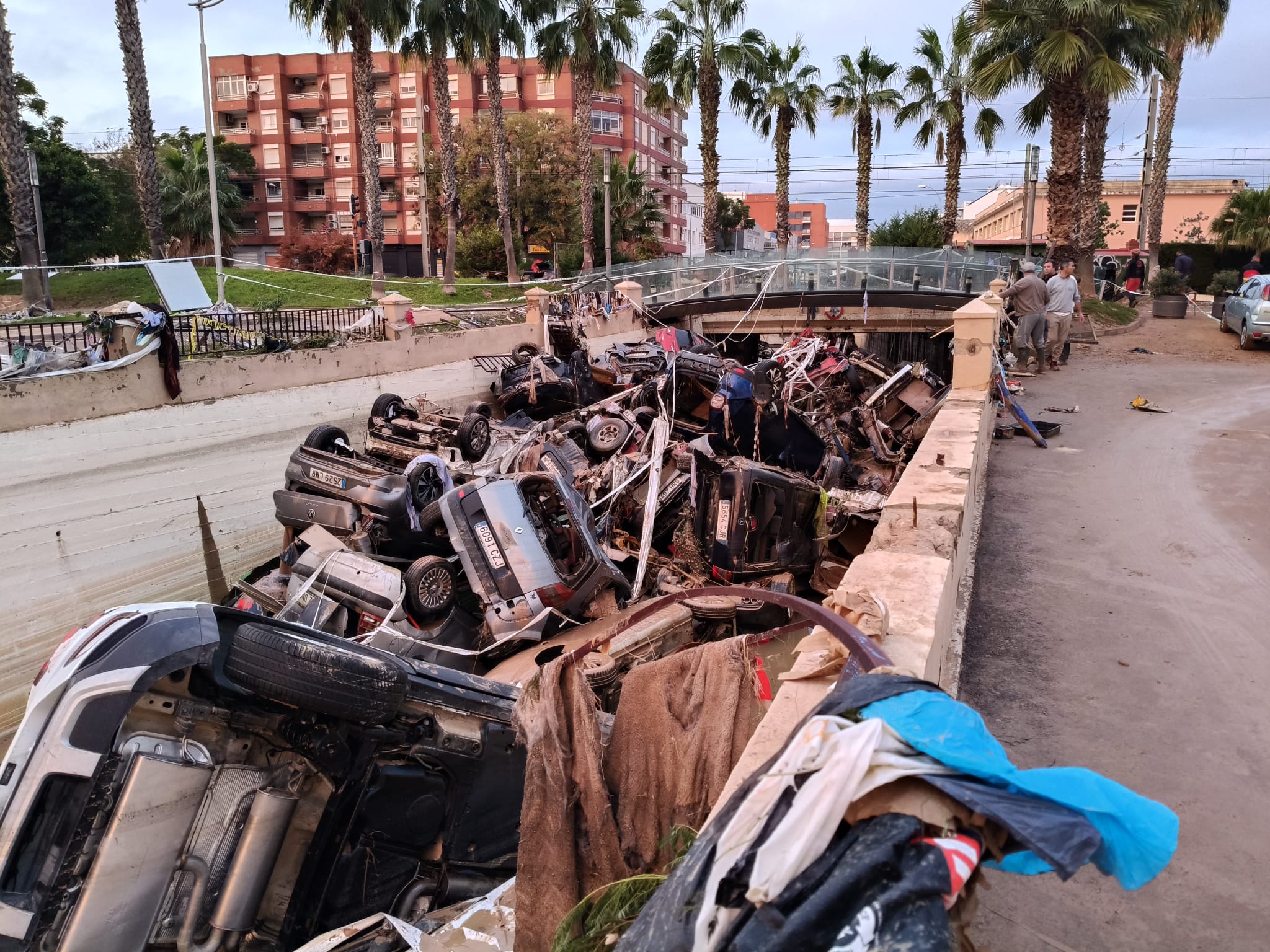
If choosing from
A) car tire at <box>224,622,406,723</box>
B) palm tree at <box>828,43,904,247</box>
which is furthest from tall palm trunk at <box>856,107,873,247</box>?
car tire at <box>224,622,406,723</box>

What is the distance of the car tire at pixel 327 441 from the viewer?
33.1ft

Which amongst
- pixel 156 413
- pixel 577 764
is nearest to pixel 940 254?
pixel 156 413

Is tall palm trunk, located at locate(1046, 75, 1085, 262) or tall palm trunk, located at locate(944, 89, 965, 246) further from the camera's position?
tall palm trunk, located at locate(944, 89, 965, 246)

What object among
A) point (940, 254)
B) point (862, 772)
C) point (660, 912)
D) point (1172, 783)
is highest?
point (940, 254)

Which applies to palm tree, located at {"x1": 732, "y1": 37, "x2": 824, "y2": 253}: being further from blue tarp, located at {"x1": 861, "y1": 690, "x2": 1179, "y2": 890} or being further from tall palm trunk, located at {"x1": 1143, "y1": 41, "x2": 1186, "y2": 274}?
blue tarp, located at {"x1": 861, "y1": 690, "x2": 1179, "y2": 890}

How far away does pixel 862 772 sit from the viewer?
1.79m

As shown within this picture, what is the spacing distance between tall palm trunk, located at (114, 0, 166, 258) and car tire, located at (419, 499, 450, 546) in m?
16.7

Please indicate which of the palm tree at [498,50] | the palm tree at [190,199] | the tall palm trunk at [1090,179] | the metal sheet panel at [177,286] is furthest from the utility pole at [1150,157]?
the palm tree at [190,199]

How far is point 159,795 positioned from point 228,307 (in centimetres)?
1584

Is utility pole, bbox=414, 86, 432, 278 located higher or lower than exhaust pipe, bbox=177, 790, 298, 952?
higher

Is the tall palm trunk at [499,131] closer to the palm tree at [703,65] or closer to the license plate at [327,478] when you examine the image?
the palm tree at [703,65]

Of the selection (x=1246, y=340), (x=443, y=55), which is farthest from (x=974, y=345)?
(x=443, y=55)

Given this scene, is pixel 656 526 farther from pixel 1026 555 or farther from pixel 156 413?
pixel 156 413

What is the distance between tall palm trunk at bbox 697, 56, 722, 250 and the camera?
34531 millimetres
